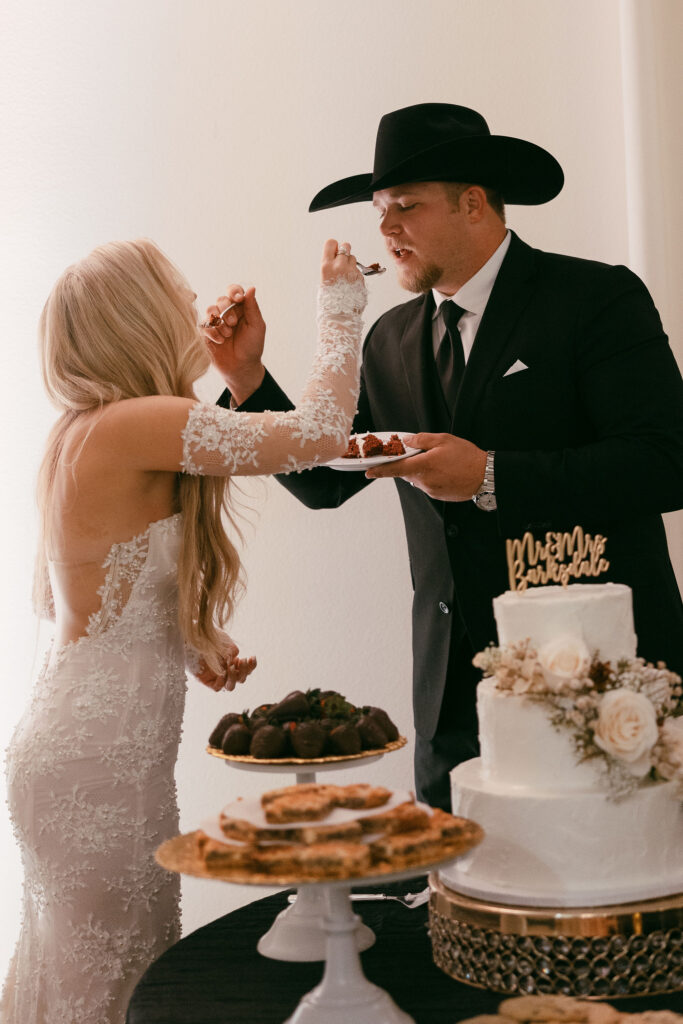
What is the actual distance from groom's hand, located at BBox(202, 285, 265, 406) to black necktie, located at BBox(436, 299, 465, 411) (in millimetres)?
498

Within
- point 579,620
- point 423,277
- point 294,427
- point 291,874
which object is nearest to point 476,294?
point 423,277

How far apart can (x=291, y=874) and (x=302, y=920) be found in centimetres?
54

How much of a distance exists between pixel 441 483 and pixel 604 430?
488mm

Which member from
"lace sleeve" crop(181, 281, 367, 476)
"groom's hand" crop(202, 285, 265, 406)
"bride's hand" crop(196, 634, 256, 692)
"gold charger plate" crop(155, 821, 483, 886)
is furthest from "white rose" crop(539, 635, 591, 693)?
"groom's hand" crop(202, 285, 265, 406)

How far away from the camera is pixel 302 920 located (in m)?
1.84

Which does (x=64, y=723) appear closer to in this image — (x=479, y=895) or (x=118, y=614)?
(x=118, y=614)

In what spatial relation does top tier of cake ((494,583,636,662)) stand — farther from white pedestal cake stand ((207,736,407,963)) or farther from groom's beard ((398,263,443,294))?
groom's beard ((398,263,443,294))

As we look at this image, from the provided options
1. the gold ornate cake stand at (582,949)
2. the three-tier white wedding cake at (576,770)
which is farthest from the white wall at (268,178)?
the gold ornate cake stand at (582,949)

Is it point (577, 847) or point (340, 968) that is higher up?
point (577, 847)

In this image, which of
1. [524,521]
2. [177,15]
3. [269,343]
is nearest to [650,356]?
[524,521]

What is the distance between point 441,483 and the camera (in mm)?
2525

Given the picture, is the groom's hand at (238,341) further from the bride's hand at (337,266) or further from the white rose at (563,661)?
the white rose at (563,661)

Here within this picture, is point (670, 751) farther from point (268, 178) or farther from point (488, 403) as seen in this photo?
point (268, 178)

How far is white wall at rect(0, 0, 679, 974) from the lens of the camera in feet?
13.1
